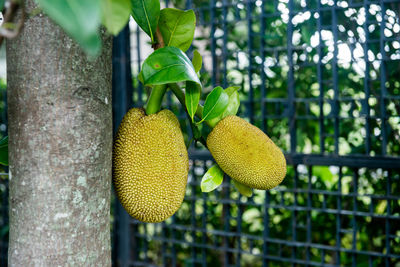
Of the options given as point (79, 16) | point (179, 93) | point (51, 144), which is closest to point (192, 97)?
point (179, 93)

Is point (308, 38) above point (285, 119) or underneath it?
above

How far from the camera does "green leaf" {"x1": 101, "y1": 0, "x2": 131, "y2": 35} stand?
0.23 metres

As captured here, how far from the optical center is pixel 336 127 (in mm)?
985

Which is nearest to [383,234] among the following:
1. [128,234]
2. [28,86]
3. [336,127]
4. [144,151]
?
[336,127]

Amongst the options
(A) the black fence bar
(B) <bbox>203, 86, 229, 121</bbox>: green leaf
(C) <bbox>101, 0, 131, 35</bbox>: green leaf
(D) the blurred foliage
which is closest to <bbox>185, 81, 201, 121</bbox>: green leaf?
(B) <bbox>203, 86, 229, 121</bbox>: green leaf

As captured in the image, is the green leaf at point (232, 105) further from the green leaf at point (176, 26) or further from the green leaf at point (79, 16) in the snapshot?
the green leaf at point (79, 16)

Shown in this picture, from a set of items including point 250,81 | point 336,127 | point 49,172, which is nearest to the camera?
point 49,172

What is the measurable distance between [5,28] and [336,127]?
86 cm

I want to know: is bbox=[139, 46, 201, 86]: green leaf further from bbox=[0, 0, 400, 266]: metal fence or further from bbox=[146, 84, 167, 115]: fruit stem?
bbox=[0, 0, 400, 266]: metal fence

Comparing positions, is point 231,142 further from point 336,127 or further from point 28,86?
point 336,127

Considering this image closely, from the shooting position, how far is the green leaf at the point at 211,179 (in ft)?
1.53

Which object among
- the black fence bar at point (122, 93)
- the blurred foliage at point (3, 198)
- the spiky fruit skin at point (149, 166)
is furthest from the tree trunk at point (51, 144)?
the blurred foliage at point (3, 198)

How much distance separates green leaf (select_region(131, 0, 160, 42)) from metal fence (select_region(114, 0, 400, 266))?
0.66 metres

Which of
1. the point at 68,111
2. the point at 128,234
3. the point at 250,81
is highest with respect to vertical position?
the point at 250,81
